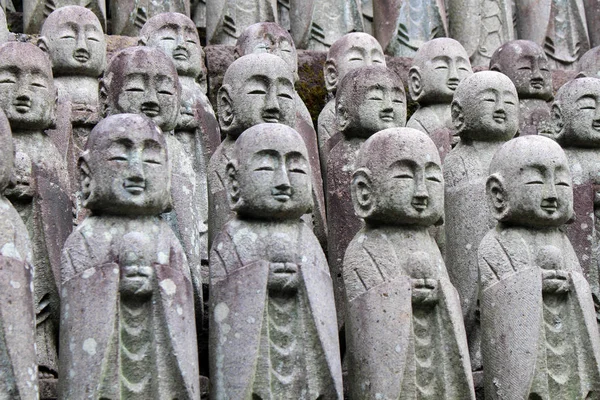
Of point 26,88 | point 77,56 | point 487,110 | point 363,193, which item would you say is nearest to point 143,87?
point 26,88

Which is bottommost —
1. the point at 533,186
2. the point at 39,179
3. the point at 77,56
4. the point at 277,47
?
the point at 533,186

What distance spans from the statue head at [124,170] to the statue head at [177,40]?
11.0 ft

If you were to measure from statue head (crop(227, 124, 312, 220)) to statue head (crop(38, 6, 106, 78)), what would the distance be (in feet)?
10.2

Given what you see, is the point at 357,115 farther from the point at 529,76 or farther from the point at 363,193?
the point at 529,76

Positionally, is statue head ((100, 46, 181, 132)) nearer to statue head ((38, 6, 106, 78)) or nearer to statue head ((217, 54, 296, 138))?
statue head ((217, 54, 296, 138))

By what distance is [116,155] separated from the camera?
31.8 feet

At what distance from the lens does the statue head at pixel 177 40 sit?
13.1 meters

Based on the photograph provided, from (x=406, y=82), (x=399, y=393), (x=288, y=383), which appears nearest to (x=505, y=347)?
(x=399, y=393)

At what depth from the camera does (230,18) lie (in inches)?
579

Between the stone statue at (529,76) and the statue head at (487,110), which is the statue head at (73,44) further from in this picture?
the stone statue at (529,76)

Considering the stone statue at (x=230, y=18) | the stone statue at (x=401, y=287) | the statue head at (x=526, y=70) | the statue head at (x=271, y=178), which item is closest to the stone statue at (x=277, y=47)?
the stone statue at (x=230, y=18)

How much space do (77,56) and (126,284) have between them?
3.83 metres

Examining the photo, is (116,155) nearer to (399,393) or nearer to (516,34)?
(399,393)

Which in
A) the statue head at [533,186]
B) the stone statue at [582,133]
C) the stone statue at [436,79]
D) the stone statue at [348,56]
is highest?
the stone statue at [348,56]
